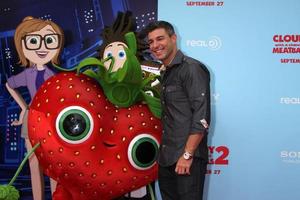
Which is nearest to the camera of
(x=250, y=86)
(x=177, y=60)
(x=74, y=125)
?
(x=177, y=60)

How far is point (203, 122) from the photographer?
60.2 inches

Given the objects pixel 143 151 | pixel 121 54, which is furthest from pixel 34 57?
pixel 143 151

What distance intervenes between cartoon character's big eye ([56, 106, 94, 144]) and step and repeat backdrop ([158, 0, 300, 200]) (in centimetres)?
90

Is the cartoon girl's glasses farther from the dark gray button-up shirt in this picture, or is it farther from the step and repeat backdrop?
A: the dark gray button-up shirt

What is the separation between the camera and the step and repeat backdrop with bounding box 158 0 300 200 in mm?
2307

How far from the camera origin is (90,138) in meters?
1.77

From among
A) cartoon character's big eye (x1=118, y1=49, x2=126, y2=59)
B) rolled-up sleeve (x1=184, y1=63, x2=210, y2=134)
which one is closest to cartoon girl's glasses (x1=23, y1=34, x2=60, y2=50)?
cartoon character's big eye (x1=118, y1=49, x2=126, y2=59)

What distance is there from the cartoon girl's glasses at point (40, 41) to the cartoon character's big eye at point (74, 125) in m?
0.74

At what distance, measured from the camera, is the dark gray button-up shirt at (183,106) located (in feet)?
5.08

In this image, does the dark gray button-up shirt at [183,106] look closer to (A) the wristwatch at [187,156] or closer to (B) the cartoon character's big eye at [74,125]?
(A) the wristwatch at [187,156]

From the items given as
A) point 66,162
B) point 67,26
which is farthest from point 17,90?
point 66,162

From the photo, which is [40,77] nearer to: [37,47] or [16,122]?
[37,47]

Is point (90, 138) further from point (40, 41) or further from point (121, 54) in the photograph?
point (40, 41)

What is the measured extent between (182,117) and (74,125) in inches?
21.0
